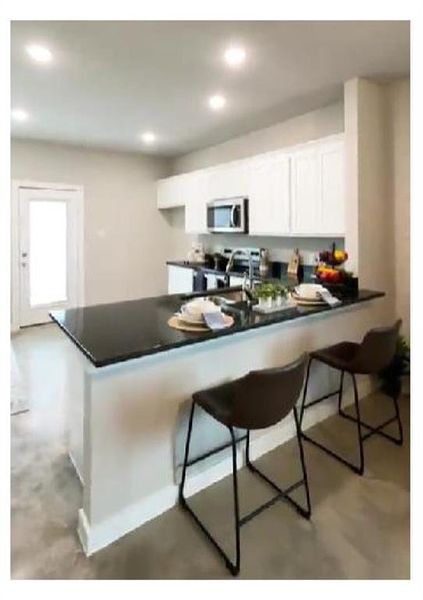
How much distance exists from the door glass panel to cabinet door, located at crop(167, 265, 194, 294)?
161cm

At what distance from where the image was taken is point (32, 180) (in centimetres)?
538

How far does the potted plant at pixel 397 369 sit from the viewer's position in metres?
3.19

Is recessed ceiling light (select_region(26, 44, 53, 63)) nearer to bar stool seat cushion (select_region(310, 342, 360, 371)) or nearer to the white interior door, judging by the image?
bar stool seat cushion (select_region(310, 342, 360, 371))

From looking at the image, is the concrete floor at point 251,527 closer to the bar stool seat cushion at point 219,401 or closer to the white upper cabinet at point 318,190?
the bar stool seat cushion at point 219,401

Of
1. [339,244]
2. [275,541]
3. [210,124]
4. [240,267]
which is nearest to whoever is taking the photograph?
[275,541]

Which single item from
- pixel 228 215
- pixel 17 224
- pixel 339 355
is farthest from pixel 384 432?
pixel 17 224

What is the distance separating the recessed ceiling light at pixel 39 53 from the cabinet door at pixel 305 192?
6.97 ft

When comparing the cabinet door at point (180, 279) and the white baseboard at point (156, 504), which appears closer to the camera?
the white baseboard at point (156, 504)

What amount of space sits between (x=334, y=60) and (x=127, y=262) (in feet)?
14.0

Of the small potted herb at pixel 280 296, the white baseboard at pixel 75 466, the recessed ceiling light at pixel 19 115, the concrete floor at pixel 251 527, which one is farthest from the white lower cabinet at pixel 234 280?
the recessed ceiling light at pixel 19 115

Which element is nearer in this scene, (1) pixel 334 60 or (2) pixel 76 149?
(1) pixel 334 60
